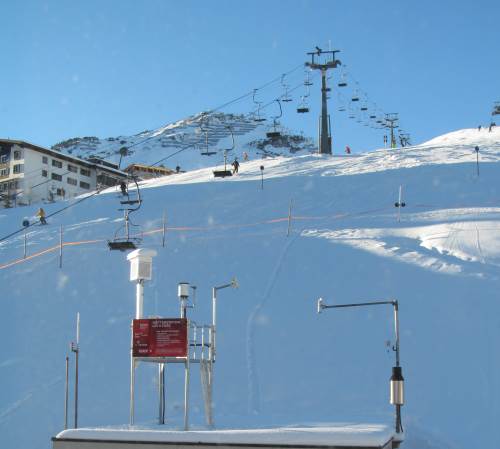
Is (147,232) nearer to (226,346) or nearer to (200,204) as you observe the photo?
(200,204)

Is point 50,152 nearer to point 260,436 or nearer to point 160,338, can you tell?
point 160,338

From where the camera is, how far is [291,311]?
73.9 feet

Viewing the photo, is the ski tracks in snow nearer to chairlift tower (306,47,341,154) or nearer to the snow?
the snow

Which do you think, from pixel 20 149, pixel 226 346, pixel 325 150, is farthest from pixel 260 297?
pixel 20 149

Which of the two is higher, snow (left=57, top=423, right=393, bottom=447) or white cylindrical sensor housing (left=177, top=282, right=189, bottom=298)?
white cylindrical sensor housing (left=177, top=282, right=189, bottom=298)

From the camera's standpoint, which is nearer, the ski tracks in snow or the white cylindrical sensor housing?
the white cylindrical sensor housing

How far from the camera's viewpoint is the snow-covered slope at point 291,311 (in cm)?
1773

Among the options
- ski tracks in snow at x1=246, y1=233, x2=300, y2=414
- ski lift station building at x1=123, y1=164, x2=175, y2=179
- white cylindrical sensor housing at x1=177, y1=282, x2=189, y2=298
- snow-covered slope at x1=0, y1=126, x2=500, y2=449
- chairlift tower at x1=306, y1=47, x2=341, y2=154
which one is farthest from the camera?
ski lift station building at x1=123, y1=164, x2=175, y2=179

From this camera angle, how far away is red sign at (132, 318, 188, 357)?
1477 cm

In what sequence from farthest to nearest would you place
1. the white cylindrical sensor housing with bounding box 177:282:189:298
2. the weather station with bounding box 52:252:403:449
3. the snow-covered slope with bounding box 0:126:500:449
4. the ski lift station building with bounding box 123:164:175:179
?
the ski lift station building with bounding box 123:164:175:179
the snow-covered slope with bounding box 0:126:500:449
the white cylindrical sensor housing with bounding box 177:282:189:298
the weather station with bounding box 52:252:403:449

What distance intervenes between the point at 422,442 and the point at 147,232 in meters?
19.3

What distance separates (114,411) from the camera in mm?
18266

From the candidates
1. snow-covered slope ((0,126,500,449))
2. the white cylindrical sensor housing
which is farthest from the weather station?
snow-covered slope ((0,126,500,449))

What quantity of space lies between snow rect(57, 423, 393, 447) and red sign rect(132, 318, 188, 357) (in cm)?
203
